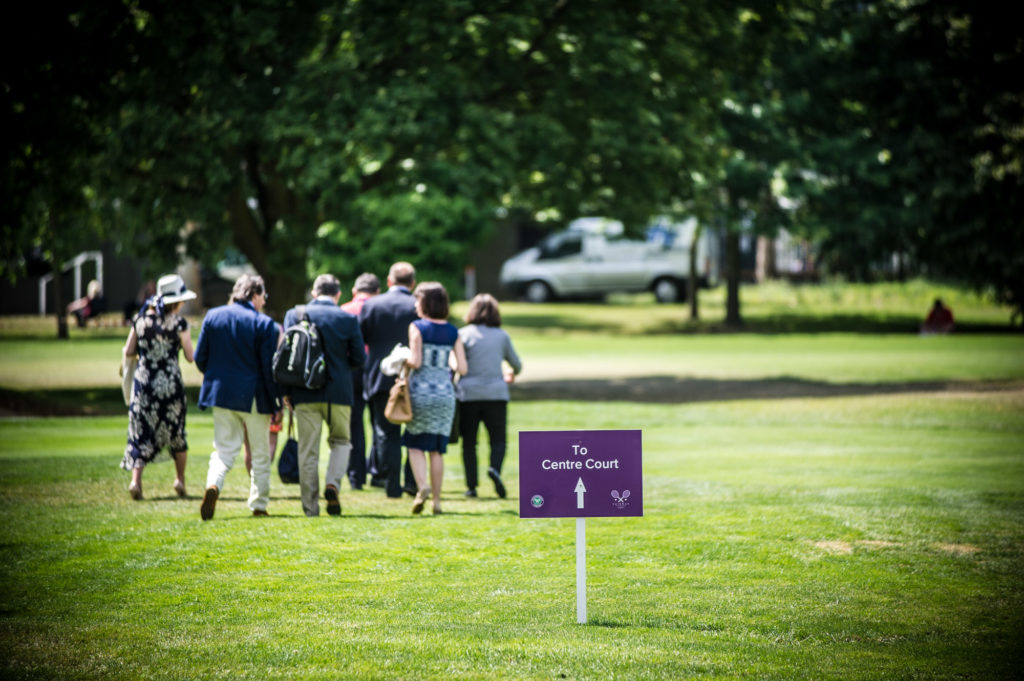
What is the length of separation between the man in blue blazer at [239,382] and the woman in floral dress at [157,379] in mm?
730

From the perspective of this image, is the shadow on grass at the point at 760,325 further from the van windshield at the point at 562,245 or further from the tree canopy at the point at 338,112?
the tree canopy at the point at 338,112

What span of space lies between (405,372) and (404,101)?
1051cm

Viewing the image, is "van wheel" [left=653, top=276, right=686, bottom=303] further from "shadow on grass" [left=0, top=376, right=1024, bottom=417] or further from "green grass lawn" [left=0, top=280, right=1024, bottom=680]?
"green grass lawn" [left=0, top=280, right=1024, bottom=680]

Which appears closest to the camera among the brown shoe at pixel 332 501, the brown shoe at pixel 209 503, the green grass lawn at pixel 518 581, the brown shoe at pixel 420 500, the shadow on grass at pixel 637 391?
the green grass lawn at pixel 518 581

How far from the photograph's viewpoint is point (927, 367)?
2781 centimetres

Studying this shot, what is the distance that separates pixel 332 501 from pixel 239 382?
4.05 ft

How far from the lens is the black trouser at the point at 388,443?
1155 cm

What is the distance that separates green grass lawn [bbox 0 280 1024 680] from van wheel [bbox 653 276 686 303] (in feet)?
98.8

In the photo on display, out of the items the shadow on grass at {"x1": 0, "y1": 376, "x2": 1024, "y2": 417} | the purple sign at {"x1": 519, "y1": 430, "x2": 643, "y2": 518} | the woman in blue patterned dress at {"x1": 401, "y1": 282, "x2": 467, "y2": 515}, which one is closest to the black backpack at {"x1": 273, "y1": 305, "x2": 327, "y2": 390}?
the woman in blue patterned dress at {"x1": 401, "y1": 282, "x2": 467, "y2": 515}

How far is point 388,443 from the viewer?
38.3ft

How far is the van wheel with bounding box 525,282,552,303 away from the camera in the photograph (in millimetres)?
47562

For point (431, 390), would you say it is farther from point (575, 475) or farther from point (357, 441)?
point (575, 475)

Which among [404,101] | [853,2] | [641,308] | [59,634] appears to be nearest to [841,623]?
[59,634]

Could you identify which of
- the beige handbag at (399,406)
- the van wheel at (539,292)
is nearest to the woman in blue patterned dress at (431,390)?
the beige handbag at (399,406)
